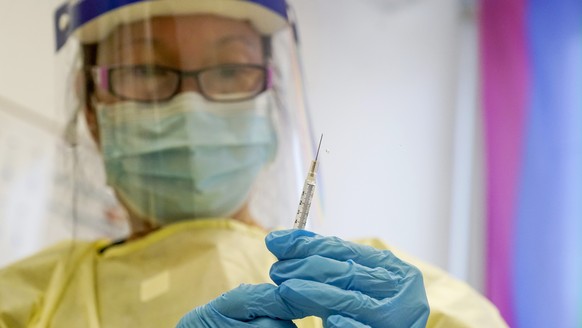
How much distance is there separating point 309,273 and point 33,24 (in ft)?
3.88

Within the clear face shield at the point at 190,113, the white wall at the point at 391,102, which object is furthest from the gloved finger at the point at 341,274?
the clear face shield at the point at 190,113

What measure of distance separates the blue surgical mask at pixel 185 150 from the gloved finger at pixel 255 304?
1.21 feet

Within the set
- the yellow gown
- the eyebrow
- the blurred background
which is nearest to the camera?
the yellow gown

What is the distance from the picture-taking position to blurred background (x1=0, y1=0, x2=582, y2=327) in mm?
1264

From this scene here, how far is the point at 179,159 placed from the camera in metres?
1.03

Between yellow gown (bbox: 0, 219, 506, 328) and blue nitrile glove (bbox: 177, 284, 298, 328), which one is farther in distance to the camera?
yellow gown (bbox: 0, 219, 506, 328)

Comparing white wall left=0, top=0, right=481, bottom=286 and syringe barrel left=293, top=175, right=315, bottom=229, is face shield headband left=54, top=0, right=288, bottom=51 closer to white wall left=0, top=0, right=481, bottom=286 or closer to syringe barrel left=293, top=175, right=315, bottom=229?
white wall left=0, top=0, right=481, bottom=286

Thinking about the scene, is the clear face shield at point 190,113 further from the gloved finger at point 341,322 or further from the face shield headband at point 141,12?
the gloved finger at point 341,322

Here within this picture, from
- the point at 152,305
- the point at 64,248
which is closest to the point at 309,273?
the point at 152,305

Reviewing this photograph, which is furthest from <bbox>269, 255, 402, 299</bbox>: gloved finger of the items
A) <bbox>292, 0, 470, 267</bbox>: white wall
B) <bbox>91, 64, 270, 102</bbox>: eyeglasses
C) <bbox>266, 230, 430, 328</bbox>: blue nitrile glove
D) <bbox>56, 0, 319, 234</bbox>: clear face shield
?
<bbox>91, 64, 270, 102</bbox>: eyeglasses

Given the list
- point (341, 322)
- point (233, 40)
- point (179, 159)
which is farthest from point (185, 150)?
point (341, 322)

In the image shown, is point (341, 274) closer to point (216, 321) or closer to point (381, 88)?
point (216, 321)

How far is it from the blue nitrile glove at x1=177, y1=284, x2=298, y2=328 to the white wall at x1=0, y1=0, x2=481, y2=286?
22cm

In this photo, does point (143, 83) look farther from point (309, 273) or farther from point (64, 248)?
point (309, 273)
